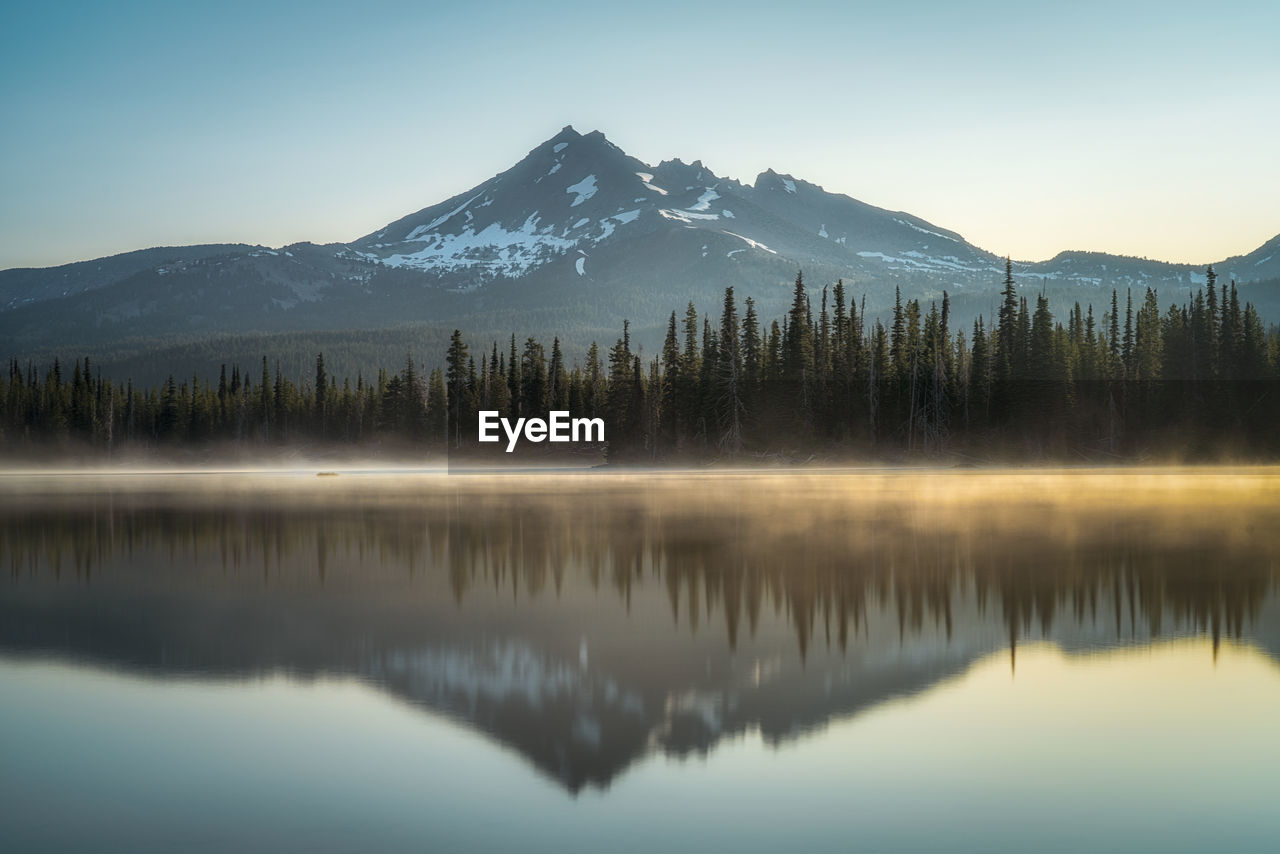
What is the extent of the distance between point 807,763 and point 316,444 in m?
146

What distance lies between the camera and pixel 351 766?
11.0 metres

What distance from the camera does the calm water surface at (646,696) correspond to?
376 inches

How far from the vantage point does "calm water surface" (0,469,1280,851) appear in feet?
31.3

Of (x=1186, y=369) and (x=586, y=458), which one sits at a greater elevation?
(x=1186, y=369)

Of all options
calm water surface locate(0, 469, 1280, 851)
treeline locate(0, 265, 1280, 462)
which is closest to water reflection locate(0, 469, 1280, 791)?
calm water surface locate(0, 469, 1280, 851)

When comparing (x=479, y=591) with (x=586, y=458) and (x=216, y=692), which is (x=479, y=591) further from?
(x=586, y=458)

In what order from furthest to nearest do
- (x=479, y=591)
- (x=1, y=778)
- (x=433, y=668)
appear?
(x=479, y=591) < (x=433, y=668) < (x=1, y=778)

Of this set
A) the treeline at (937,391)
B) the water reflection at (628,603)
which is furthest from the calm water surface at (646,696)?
the treeline at (937,391)

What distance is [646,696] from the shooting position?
44.6 feet

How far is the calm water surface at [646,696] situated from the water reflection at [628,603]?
0.34 feet

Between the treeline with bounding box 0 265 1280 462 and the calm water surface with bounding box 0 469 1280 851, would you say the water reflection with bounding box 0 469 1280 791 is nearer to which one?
the calm water surface with bounding box 0 469 1280 851

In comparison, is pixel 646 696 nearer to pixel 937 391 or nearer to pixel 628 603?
pixel 628 603

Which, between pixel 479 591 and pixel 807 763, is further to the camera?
pixel 479 591

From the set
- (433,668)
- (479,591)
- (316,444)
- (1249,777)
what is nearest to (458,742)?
(433,668)
